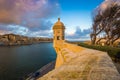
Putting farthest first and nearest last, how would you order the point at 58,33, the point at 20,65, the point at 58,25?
1. the point at 20,65
2. the point at 58,33
3. the point at 58,25

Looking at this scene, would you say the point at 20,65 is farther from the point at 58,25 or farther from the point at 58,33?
the point at 58,25

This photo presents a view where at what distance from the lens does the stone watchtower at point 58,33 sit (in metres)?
34.8

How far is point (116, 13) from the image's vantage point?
3650cm

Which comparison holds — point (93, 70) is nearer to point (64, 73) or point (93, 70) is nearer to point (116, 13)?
point (64, 73)

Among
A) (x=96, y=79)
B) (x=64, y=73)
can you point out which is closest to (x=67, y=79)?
(x=64, y=73)

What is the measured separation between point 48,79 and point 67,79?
0.75m

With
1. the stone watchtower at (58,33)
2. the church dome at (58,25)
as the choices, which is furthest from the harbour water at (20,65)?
the church dome at (58,25)

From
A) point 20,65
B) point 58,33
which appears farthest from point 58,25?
point 20,65

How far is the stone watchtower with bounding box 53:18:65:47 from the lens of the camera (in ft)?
114

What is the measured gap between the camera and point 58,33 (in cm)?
3531

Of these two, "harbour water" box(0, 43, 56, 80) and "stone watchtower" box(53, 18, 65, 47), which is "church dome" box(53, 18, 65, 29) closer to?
"stone watchtower" box(53, 18, 65, 47)

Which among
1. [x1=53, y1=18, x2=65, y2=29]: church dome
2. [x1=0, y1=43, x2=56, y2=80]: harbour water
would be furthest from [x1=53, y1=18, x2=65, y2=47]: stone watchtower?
[x1=0, y1=43, x2=56, y2=80]: harbour water

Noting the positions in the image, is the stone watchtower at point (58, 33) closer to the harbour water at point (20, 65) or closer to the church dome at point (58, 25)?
the church dome at point (58, 25)

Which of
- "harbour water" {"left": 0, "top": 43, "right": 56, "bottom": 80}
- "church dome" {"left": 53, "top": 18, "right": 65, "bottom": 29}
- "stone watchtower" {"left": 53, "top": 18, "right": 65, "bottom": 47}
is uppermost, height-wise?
"church dome" {"left": 53, "top": 18, "right": 65, "bottom": 29}
